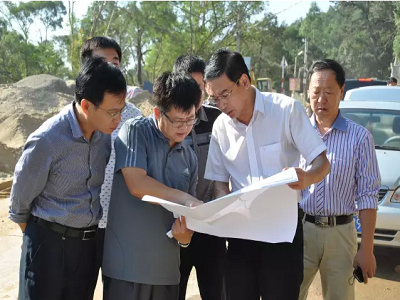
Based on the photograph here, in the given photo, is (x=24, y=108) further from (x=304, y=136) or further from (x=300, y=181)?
(x=300, y=181)

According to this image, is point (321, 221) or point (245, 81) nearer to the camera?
point (245, 81)

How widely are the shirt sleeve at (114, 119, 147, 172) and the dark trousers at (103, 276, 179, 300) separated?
54cm

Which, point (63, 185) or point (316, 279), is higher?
point (63, 185)

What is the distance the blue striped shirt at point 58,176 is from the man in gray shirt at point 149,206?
0.66 ft

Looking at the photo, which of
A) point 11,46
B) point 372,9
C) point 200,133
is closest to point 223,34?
point 11,46

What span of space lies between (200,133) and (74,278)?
120 cm

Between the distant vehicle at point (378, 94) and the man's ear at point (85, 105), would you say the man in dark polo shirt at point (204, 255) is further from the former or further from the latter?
the distant vehicle at point (378, 94)

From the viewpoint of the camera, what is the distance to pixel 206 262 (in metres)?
2.93

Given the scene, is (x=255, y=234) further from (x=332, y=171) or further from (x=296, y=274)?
(x=332, y=171)

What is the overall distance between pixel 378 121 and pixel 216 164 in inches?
149

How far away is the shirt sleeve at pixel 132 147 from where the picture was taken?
7.16 ft

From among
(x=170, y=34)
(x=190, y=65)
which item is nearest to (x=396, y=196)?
(x=190, y=65)

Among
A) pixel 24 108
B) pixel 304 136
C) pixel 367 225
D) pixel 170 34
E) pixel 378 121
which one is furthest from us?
pixel 170 34

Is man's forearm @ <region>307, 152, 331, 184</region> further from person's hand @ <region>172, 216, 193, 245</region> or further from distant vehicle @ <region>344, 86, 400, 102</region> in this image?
distant vehicle @ <region>344, 86, 400, 102</region>
